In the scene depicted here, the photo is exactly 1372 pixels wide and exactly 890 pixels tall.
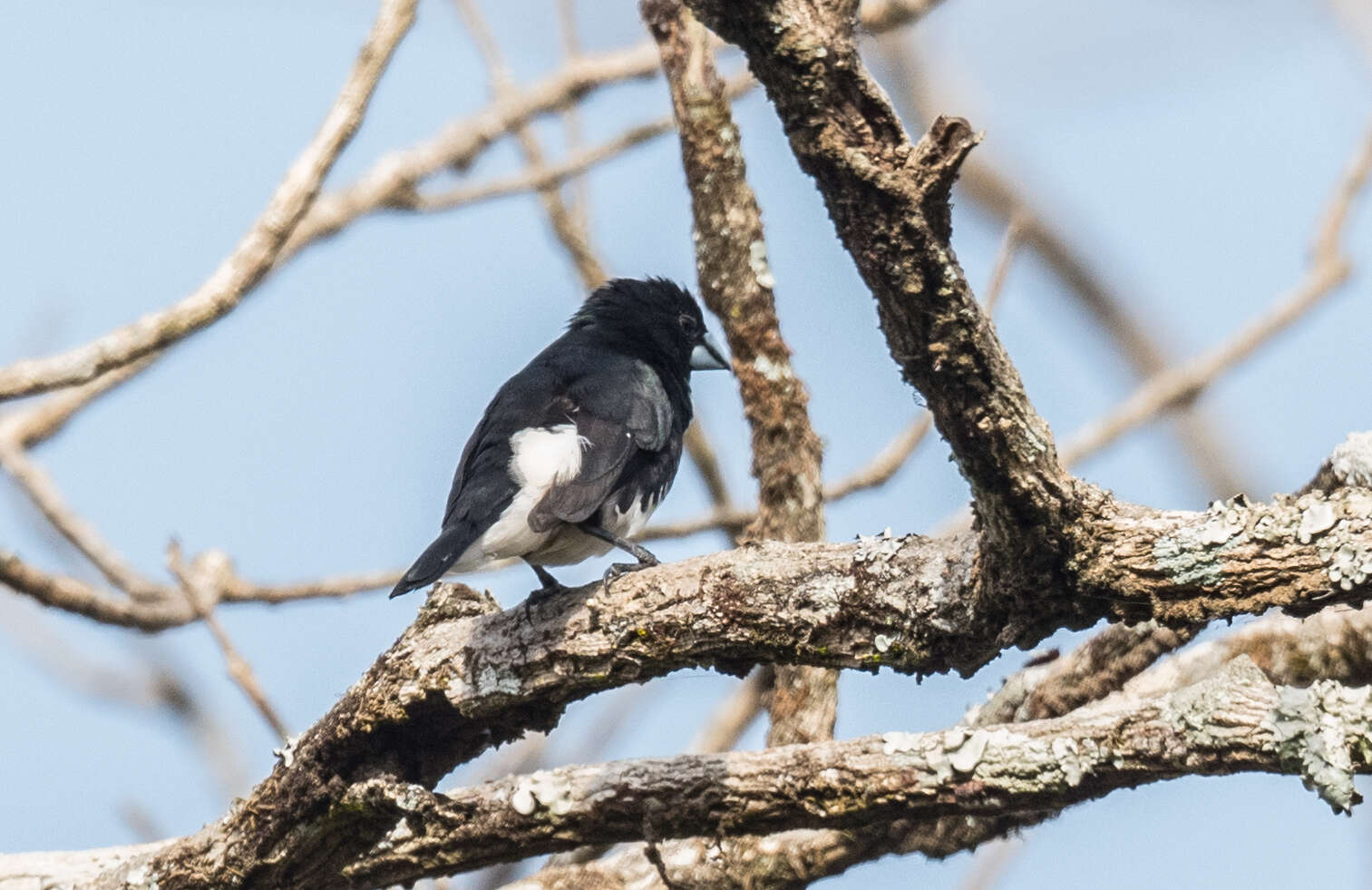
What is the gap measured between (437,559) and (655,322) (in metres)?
2.21

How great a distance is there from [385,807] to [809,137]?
6.10 ft

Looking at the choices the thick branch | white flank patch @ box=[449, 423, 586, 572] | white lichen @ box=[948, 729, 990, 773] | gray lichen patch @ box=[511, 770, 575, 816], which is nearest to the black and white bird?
white flank patch @ box=[449, 423, 586, 572]

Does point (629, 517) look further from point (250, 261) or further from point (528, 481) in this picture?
point (250, 261)

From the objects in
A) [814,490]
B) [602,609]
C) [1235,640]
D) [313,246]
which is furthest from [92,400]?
[1235,640]

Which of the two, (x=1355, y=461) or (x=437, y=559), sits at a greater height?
(x=437, y=559)

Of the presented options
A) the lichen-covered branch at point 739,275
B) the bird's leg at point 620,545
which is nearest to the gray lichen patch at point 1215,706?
the bird's leg at point 620,545

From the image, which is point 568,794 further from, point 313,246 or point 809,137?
point 313,246

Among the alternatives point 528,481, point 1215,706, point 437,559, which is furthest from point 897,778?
point 528,481

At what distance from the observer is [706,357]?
6.07m

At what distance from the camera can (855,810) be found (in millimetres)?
2949

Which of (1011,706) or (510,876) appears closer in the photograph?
(1011,706)

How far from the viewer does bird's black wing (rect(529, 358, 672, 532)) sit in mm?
4305

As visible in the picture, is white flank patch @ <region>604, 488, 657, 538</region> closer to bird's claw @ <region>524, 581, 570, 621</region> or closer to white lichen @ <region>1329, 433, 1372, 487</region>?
bird's claw @ <region>524, 581, 570, 621</region>

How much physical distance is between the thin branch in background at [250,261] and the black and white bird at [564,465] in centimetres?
90
